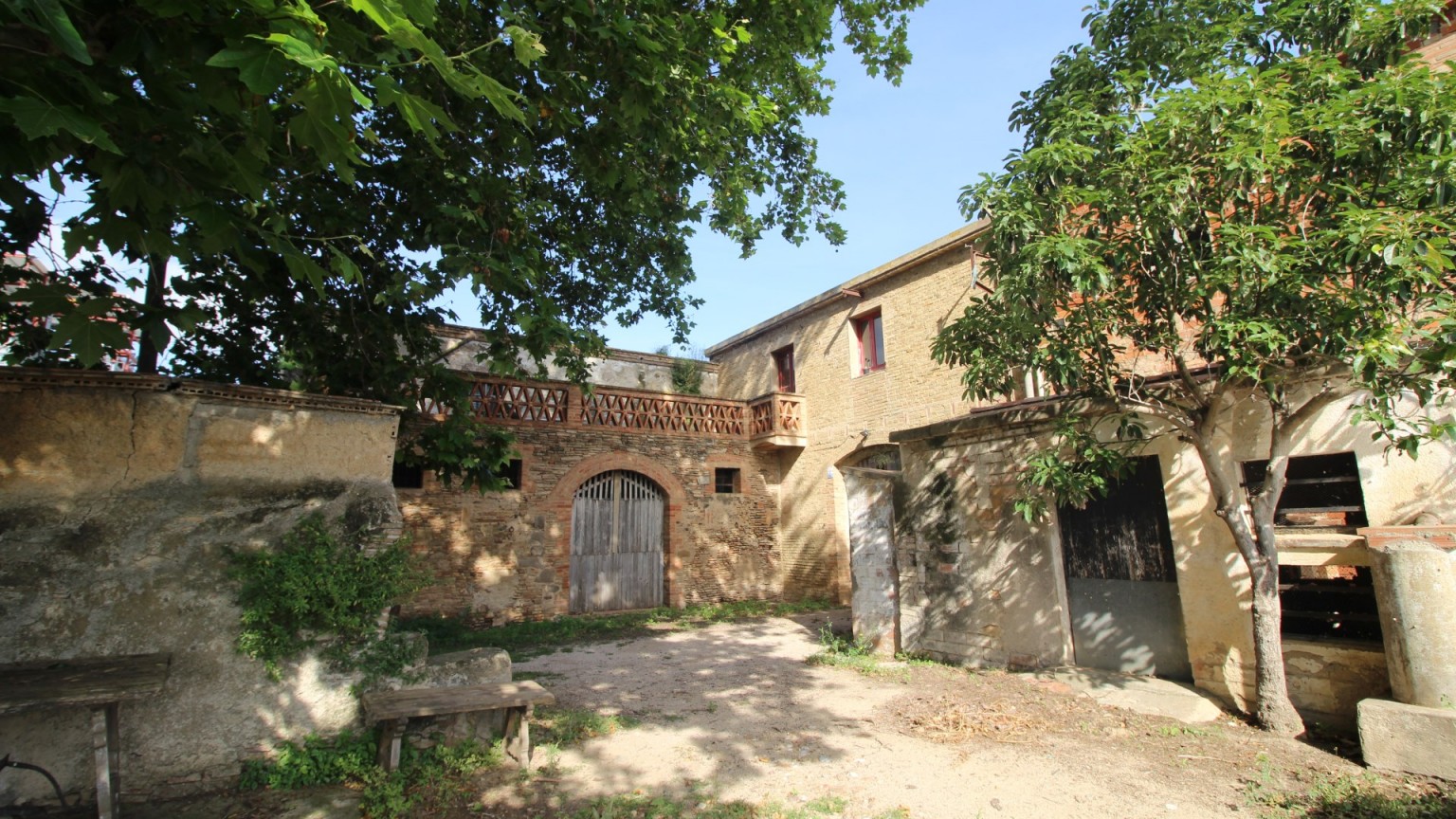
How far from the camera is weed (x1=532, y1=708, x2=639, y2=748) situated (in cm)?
510

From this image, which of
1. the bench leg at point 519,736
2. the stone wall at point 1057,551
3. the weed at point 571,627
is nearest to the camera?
the bench leg at point 519,736

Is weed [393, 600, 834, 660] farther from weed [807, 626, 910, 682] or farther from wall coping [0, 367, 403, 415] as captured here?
wall coping [0, 367, 403, 415]

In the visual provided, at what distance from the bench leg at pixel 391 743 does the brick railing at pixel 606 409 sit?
7.00 meters

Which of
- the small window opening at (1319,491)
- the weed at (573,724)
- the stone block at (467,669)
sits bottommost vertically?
the weed at (573,724)

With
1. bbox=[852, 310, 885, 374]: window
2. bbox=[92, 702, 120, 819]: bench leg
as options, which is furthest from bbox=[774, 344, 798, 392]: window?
bbox=[92, 702, 120, 819]: bench leg

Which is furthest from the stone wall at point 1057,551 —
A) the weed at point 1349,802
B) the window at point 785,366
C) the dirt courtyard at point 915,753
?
the window at point 785,366

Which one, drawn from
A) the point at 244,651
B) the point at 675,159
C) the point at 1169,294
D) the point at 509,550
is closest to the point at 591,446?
the point at 509,550

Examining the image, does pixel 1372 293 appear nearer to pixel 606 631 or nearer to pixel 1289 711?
pixel 1289 711

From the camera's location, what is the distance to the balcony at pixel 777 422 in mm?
14000

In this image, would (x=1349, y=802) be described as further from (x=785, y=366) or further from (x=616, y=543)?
(x=785, y=366)

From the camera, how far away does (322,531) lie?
4.32 m

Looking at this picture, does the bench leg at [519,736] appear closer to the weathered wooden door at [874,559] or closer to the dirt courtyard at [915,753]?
the dirt courtyard at [915,753]

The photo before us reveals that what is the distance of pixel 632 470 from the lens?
1279cm

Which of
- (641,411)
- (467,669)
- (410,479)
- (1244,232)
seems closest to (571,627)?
(410,479)
